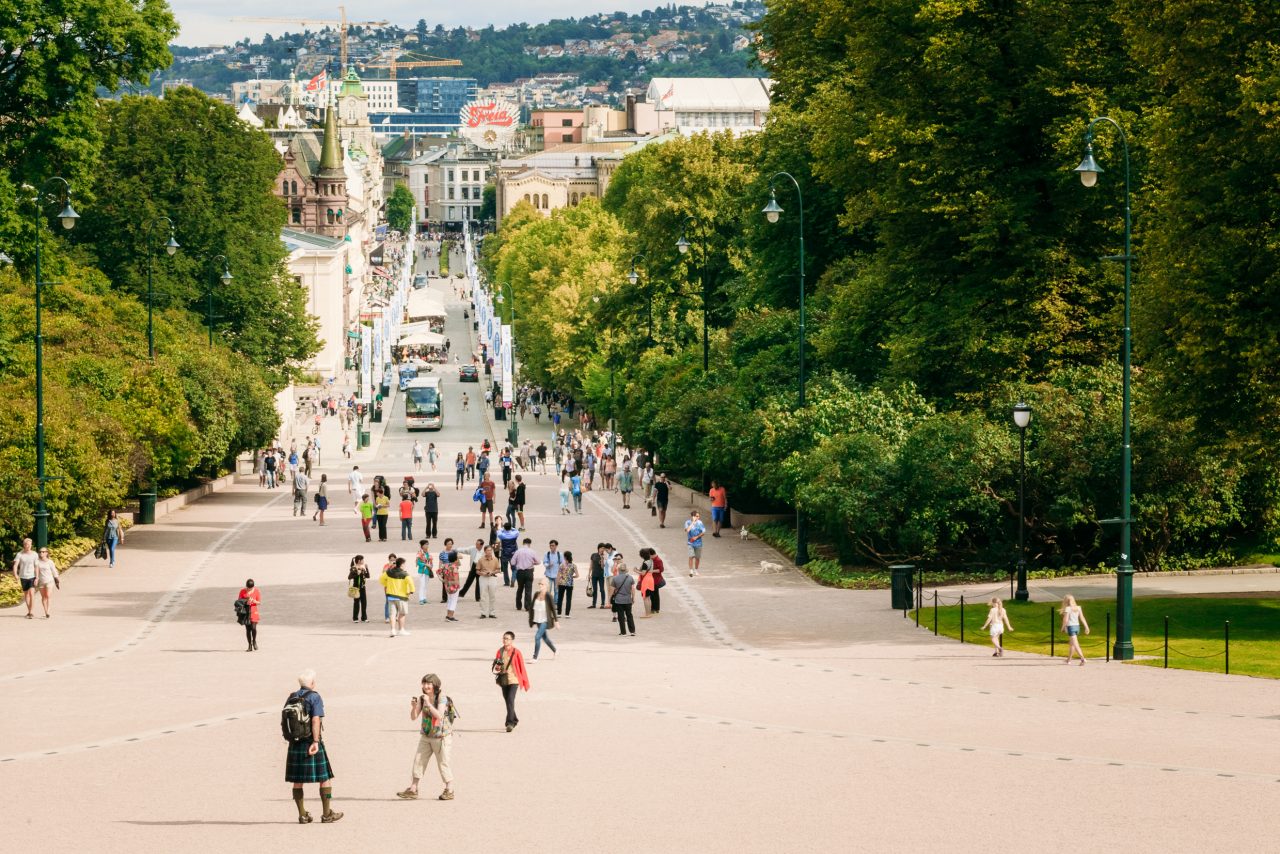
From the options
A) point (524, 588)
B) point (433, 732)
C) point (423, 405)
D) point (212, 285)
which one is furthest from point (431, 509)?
point (423, 405)

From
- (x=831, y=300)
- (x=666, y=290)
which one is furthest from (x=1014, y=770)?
(x=666, y=290)

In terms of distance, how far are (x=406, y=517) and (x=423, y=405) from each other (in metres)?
50.5

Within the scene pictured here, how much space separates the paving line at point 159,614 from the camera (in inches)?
1149

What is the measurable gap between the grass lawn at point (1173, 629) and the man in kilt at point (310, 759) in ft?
45.0

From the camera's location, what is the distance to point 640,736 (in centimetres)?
2336

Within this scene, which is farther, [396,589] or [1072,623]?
[396,589]

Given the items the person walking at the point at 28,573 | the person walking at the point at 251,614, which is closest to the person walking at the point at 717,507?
the person walking at the point at 28,573

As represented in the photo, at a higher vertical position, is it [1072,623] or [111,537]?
[111,537]

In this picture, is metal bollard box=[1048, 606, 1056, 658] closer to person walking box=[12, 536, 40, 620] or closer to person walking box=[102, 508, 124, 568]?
person walking box=[12, 536, 40, 620]

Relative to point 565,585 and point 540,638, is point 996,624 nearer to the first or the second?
point 540,638

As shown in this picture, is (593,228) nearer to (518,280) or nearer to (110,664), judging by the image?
(518,280)

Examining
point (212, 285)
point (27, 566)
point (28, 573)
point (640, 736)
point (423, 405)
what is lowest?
point (640, 736)

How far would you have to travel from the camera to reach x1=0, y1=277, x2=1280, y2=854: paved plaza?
1880 centimetres

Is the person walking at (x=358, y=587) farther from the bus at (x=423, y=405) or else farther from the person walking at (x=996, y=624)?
the bus at (x=423, y=405)
